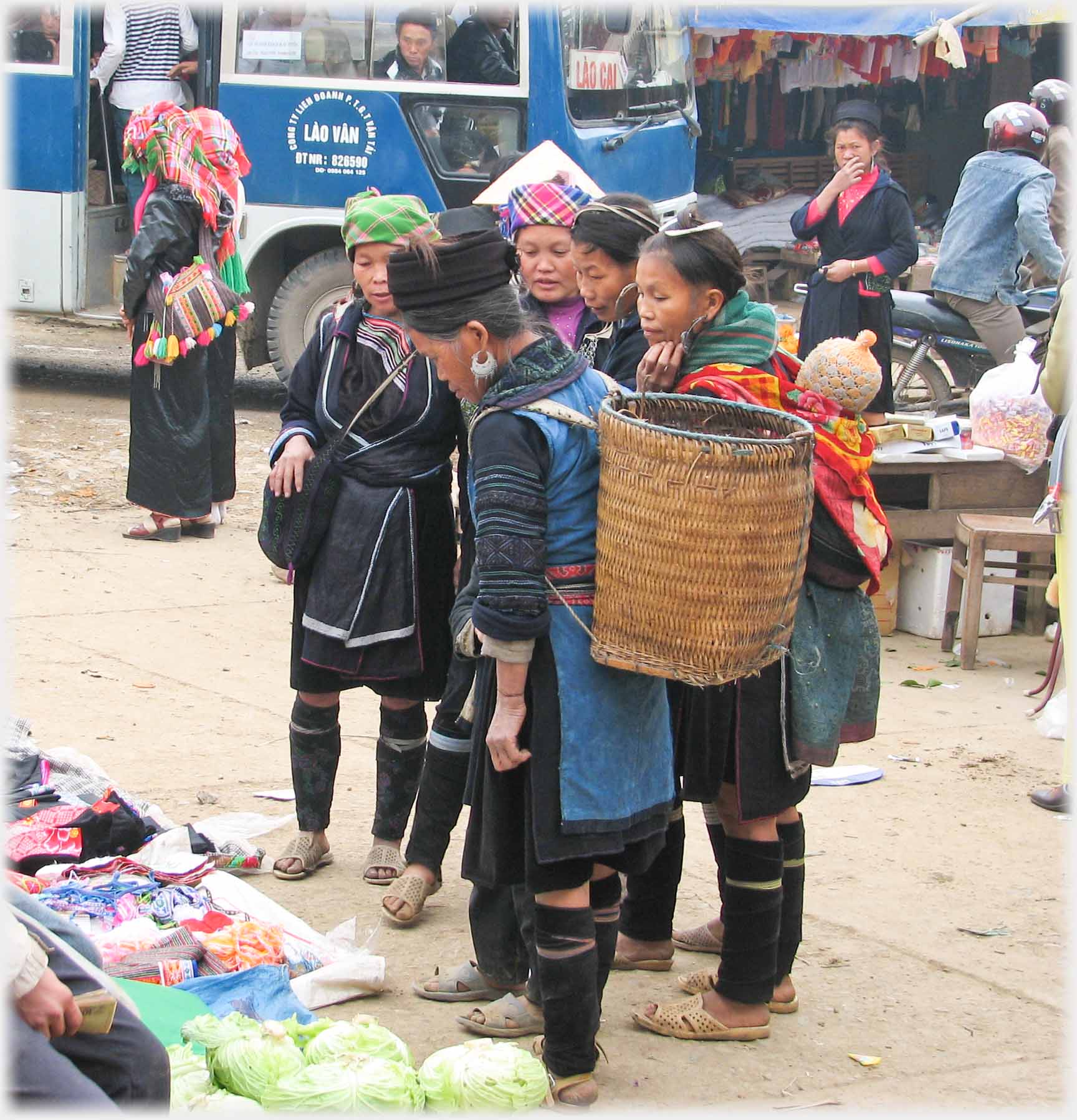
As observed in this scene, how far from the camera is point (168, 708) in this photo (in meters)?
5.40

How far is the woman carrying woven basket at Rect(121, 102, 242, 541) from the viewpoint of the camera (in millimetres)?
6934

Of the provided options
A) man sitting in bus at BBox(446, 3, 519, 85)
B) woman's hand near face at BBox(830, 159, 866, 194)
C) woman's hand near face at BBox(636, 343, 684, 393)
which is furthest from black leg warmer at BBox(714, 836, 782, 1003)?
man sitting in bus at BBox(446, 3, 519, 85)

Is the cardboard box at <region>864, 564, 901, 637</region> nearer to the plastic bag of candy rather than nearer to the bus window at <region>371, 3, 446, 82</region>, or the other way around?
the plastic bag of candy

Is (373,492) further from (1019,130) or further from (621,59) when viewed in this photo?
(621,59)

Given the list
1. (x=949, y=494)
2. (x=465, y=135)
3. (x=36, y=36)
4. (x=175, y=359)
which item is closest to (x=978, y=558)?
(x=949, y=494)

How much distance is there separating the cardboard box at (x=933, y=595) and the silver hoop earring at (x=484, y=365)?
4.02 metres

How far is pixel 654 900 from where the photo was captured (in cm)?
373

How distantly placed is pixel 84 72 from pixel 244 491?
3407mm

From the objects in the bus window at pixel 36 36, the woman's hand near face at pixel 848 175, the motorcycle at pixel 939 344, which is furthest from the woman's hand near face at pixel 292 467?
the bus window at pixel 36 36

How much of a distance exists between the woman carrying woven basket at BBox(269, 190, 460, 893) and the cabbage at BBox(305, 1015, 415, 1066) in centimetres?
104

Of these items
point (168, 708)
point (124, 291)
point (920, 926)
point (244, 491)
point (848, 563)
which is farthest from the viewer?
point (244, 491)

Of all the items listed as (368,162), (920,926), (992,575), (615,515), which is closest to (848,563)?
(615,515)

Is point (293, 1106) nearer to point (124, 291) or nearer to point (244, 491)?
point (124, 291)

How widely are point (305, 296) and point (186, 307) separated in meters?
3.09
